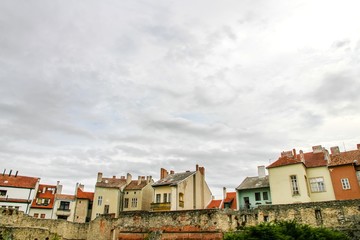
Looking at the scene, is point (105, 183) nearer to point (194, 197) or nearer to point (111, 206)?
point (111, 206)

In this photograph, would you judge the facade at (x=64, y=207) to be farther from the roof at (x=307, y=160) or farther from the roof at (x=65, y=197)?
the roof at (x=307, y=160)

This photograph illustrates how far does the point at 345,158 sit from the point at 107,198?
36.5 meters

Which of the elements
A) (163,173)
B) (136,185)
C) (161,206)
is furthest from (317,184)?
(136,185)

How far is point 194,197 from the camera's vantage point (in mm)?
41906

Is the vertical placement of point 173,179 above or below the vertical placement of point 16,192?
above

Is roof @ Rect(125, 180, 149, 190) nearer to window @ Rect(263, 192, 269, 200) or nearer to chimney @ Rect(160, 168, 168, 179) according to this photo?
chimney @ Rect(160, 168, 168, 179)

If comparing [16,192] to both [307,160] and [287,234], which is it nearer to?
[287,234]

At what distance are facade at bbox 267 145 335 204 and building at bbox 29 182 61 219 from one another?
3574 centimetres

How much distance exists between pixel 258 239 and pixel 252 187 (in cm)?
1793

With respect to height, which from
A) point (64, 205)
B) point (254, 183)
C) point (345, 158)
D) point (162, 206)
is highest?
point (345, 158)

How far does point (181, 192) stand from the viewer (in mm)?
39250

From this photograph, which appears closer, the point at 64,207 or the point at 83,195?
the point at 64,207

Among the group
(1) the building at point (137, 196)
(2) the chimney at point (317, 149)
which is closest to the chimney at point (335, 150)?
(2) the chimney at point (317, 149)

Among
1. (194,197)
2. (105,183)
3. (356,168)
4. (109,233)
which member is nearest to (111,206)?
(105,183)
